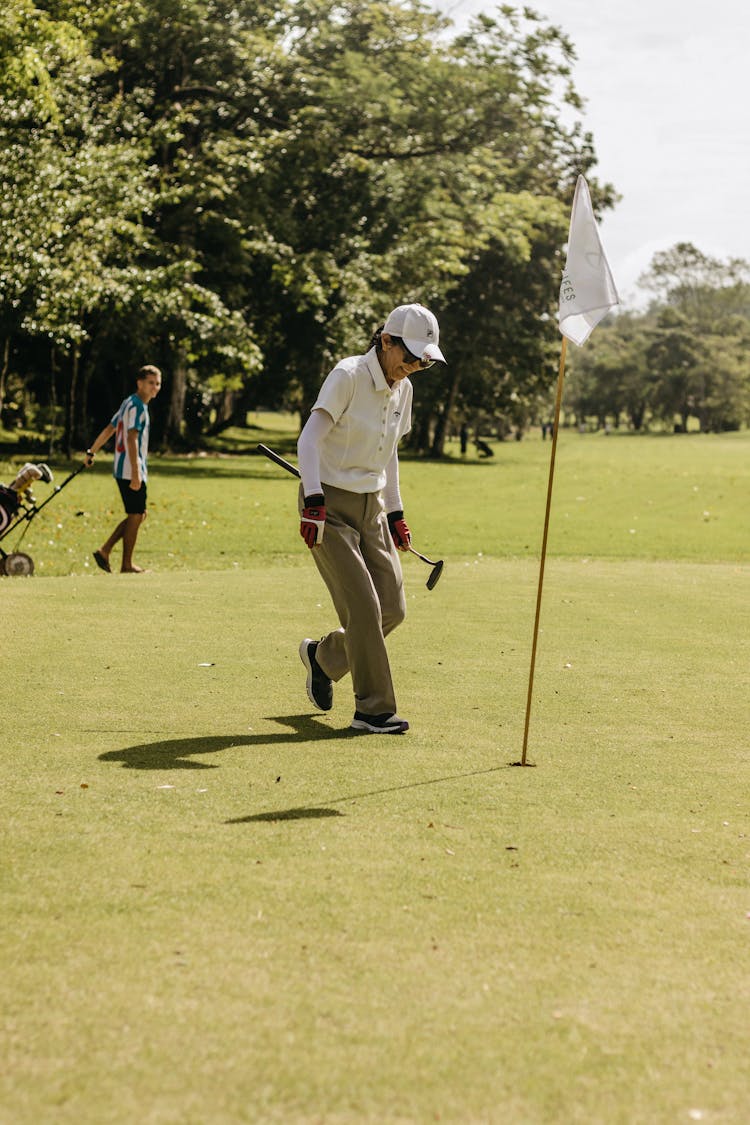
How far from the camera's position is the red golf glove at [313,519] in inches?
283

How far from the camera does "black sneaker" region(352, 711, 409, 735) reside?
7.55 metres

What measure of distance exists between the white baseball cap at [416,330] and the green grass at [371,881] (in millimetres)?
2074

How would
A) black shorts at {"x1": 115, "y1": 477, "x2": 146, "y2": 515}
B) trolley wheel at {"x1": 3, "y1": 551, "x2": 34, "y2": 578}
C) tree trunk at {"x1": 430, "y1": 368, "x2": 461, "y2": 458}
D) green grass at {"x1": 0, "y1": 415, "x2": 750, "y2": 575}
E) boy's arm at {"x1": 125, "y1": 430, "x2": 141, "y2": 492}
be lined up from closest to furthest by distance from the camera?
trolley wheel at {"x1": 3, "y1": 551, "x2": 34, "y2": 578} < boy's arm at {"x1": 125, "y1": 430, "x2": 141, "y2": 492} < black shorts at {"x1": 115, "y1": 477, "x2": 146, "y2": 515} < green grass at {"x1": 0, "y1": 415, "x2": 750, "y2": 575} < tree trunk at {"x1": 430, "y1": 368, "x2": 461, "y2": 458}

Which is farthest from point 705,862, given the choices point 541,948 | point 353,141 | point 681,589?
point 353,141

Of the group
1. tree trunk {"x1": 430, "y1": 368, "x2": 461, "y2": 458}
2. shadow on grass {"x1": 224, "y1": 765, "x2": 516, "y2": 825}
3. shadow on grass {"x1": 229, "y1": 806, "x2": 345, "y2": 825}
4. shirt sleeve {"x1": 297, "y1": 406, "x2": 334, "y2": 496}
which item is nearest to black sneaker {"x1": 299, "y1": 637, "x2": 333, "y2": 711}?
shirt sleeve {"x1": 297, "y1": 406, "x2": 334, "y2": 496}

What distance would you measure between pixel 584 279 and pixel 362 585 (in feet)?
6.67

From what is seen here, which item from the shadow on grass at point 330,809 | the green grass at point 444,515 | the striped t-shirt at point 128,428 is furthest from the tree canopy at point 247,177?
the shadow on grass at point 330,809

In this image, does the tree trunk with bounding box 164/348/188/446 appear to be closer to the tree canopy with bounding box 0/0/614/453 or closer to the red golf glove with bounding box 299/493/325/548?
the tree canopy with bounding box 0/0/614/453

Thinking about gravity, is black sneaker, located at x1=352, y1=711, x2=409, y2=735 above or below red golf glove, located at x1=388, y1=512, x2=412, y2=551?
below

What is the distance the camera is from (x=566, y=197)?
61.7 metres

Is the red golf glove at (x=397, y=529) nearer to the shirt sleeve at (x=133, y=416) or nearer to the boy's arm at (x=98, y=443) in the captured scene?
the boy's arm at (x=98, y=443)

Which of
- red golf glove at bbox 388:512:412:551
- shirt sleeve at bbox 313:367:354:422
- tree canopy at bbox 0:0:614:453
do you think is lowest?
red golf glove at bbox 388:512:412:551

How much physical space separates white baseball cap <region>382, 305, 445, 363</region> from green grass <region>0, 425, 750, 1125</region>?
6.80ft

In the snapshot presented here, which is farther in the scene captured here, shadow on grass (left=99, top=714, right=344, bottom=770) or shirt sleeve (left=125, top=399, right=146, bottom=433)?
shirt sleeve (left=125, top=399, right=146, bottom=433)
